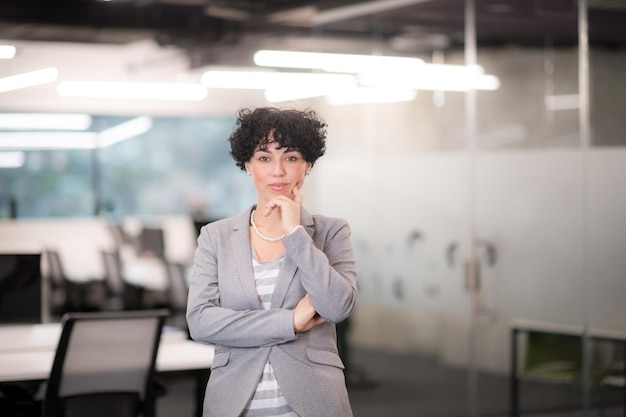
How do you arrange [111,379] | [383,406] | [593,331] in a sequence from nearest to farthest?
1. [111,379]
2. [593,331]
3. [383,406]

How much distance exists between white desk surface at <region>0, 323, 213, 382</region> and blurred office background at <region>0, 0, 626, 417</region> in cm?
160

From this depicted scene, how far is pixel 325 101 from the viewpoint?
741 centimetres

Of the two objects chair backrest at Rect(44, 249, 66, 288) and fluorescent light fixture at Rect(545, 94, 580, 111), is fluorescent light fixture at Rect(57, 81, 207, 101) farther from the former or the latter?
fluorescent light fixture at Rect(545, 94, 580, 111)

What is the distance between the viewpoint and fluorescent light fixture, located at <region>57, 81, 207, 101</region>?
6.45 m

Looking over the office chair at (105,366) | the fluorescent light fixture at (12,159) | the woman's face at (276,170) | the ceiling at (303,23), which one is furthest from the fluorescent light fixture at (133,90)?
the woman's face at (276,170)

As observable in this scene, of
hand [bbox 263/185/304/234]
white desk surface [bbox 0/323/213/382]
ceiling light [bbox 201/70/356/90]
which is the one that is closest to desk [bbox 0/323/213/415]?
white desk surface [bbox 0/323/213/382]

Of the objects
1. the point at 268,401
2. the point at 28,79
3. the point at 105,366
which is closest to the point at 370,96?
the point at 28,79

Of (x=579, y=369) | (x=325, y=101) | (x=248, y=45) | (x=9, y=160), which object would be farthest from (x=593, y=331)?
(x=9, y=160)

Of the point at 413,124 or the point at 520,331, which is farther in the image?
the point at 413,124

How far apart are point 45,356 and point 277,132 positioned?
7.25 feet

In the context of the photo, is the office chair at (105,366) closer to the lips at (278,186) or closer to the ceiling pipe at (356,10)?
the lips at (278,186)

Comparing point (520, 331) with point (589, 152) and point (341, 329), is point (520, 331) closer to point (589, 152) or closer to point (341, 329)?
point (589, 152)

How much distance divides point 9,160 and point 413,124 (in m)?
2.82

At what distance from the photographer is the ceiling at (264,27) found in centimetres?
590
